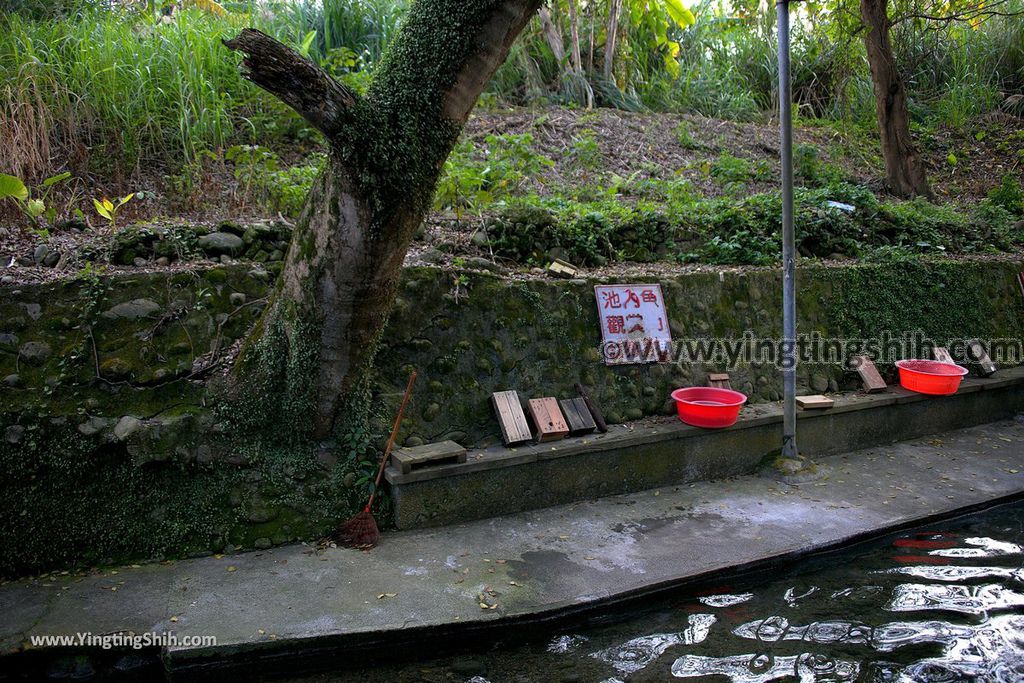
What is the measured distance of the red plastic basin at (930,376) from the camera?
17.1 feet

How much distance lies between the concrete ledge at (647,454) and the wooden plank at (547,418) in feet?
0.19

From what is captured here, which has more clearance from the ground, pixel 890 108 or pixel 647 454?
pixel 890 108

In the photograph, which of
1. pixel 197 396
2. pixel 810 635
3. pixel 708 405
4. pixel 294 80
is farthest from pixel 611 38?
pixel 810 635

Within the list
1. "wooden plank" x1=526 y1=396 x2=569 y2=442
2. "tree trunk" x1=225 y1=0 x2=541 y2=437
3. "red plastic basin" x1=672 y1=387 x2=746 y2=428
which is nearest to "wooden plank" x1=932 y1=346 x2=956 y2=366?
"red plastic basin" x1=672 y1=387 x2=746 y2=428

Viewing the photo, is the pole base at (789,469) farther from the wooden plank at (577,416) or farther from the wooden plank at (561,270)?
the wooden plank at (561,270)

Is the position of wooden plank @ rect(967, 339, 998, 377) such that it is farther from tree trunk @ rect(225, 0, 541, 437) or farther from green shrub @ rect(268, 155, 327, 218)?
green shrub @ rect(268, 155, 327, 218)

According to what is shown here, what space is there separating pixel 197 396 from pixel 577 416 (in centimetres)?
213

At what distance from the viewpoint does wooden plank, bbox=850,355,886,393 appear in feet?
17.5

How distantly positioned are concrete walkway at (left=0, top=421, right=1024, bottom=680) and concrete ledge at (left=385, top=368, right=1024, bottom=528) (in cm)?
10

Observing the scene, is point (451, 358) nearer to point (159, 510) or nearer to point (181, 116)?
point (159, 510)

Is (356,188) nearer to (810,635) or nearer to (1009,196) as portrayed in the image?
(810,635)

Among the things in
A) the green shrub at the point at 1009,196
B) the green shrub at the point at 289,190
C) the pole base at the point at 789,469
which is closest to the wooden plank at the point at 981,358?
the pole base at the point at 789,469

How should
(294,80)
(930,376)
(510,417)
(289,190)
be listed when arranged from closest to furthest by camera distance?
(294,80) < (510,417) < (289,190) < (930,376)

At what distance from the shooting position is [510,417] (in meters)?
4.07
